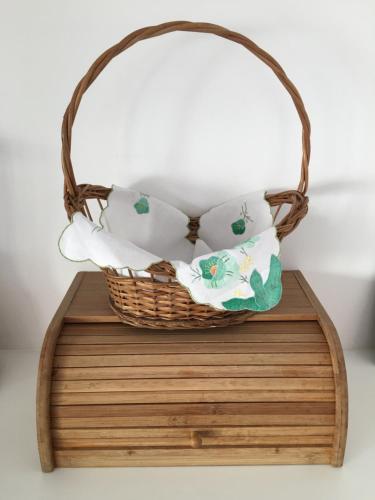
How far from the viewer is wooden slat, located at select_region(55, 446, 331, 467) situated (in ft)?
3.48

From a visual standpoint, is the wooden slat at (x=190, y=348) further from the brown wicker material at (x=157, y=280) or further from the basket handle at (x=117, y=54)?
the basket handle at (x=117, y=54)

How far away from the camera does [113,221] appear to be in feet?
4.12

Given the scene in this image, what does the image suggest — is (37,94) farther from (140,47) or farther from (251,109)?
(251,109)

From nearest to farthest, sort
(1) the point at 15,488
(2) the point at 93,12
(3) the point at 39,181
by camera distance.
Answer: (1) the point at 15,488, (2) the point at 93,12, (3) the point at 39,181

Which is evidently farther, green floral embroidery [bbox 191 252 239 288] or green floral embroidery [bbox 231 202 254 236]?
green floral embroidery [bbox 231 202 254 236]

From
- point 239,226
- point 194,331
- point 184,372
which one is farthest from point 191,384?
point 239,226

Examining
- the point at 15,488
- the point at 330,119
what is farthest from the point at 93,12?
the point at 15,488

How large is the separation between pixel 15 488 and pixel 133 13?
1.04 metres

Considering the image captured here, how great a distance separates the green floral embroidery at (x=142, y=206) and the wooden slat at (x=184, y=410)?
458 mm

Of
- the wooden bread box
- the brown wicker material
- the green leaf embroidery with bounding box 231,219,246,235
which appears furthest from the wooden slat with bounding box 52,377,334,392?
the green leaf embroidery with bounding box 231,219,246,235

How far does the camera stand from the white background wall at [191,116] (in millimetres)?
1255

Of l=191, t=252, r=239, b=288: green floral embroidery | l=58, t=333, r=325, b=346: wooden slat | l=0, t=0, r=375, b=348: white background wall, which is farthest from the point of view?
l=0, t=0, r=375, b=348: white background wall

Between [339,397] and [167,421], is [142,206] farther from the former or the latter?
[339,397]

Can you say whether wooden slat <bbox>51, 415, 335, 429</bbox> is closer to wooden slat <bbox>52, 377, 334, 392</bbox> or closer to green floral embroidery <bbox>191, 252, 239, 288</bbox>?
wooden slat <bbox>52, 377, 334, 392</bbox>
